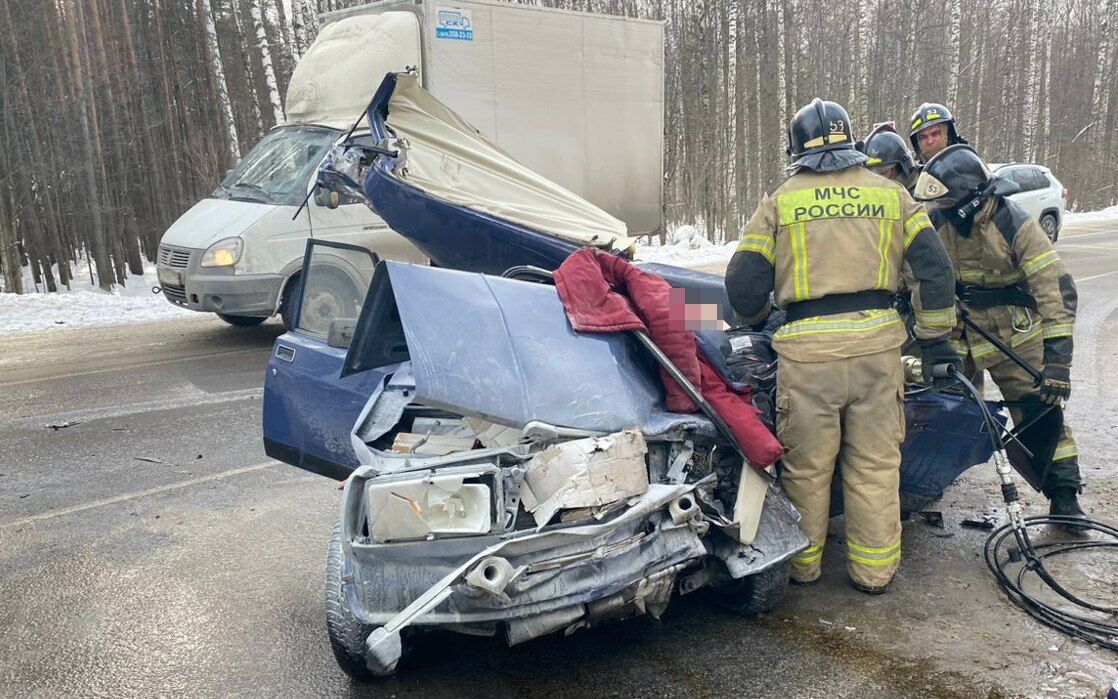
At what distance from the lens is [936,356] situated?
3.76 m

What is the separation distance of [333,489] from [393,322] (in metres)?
1.96

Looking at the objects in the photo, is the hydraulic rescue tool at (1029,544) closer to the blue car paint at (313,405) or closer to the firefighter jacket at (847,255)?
the firefighter jacket at (847,255)

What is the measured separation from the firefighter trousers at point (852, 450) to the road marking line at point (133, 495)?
3444 millimetres

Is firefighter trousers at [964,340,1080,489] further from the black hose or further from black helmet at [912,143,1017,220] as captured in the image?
black helmet at [912,143,1017,220]

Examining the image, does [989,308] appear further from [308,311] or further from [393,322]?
[308,311]

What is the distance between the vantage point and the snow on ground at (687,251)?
17.6m

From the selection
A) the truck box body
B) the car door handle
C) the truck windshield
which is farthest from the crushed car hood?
the truck box body

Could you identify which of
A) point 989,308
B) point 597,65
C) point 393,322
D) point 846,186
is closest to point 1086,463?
point 989,308

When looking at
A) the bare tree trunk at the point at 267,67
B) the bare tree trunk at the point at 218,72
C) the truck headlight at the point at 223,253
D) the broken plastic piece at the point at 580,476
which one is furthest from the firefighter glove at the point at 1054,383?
the bare tree trunk at the point at 218,72

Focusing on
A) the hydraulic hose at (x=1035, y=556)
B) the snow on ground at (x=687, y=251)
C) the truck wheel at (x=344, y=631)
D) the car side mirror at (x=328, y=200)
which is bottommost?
the snow on ground at (x=687, y=251)

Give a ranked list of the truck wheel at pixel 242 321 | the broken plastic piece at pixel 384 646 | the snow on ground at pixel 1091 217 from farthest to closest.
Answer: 1. the snow on ground at pixel 1091 217
2. the truck wheel at pixel 242 321
3. the broken plastic piece at pixel 384 646

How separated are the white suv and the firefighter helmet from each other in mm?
12632

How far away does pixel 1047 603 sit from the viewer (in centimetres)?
346

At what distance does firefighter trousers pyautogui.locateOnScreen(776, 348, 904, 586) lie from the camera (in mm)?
3572
